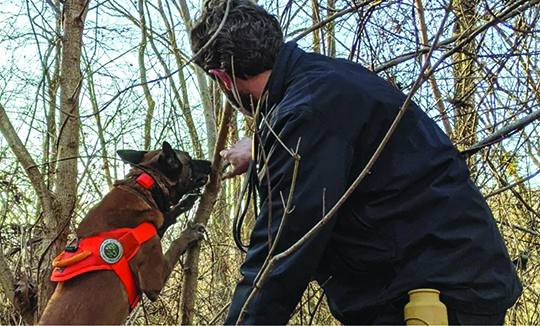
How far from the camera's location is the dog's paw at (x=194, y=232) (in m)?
3.95

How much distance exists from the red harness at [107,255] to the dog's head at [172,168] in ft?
2.34

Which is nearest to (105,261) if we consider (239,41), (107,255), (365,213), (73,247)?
(107,255)

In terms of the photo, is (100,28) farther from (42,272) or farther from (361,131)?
(361,131)

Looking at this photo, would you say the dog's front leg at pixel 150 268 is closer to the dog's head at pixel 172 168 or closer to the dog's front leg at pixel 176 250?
the dog's front leg at pixel 176 250

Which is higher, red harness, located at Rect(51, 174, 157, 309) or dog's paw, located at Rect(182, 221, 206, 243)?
dog's paw, located at Rect(182, 221, 206, 243)

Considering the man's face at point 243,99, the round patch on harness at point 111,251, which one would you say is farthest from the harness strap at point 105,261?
the man's face at point 243,99

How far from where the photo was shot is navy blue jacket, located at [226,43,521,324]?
5.09 feet

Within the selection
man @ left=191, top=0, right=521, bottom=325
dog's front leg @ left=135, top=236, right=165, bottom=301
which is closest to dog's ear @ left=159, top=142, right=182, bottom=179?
dog's front leg @ left=135, top=236, right=165, bottom=301

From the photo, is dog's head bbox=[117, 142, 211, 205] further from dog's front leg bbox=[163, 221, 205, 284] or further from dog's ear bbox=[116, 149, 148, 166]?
dog's front leg bbox=[163, 221, 205, 284]

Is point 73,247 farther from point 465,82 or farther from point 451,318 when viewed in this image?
point 465,82

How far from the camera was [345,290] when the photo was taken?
5.94ft

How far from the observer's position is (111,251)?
386cm

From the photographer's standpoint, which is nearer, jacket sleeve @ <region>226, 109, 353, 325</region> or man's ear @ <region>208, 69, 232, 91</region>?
jacket sleeve @ <region>226, 109, 353, 325</region>

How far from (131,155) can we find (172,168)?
400 mm
